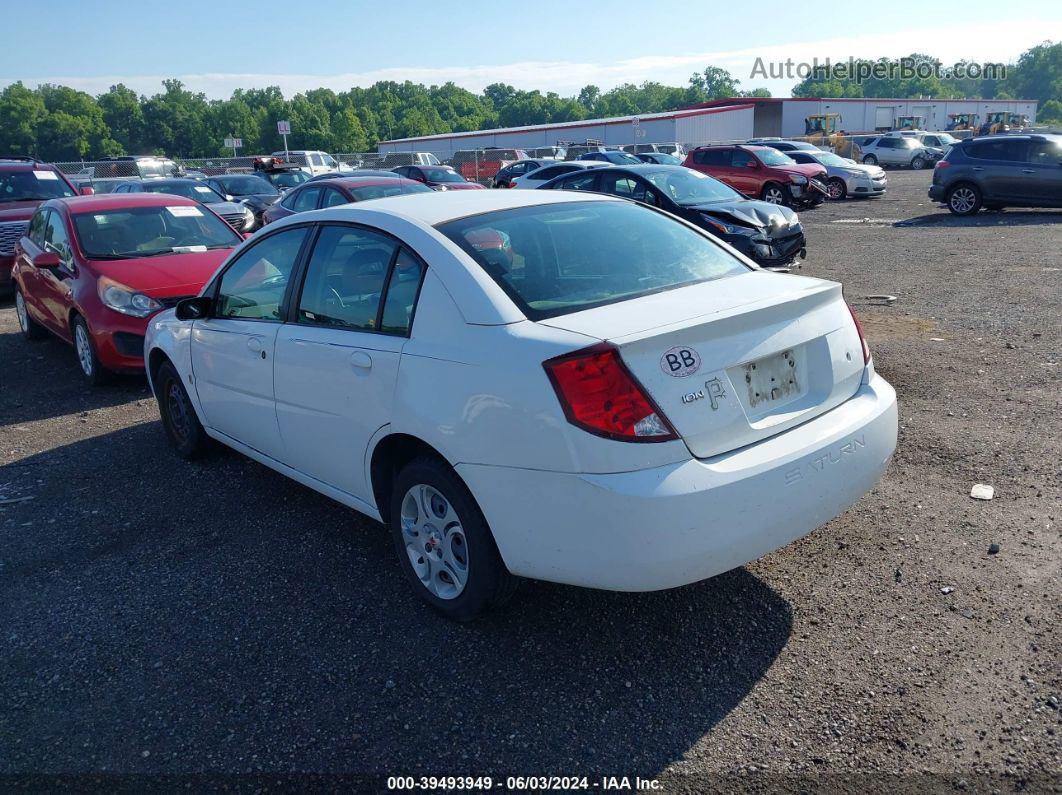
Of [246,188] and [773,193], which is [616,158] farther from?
[246,188]

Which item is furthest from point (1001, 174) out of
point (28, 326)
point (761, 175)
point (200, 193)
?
point (28, 326)

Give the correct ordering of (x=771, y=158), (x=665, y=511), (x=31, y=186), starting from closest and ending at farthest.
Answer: (x=665, y=511) → (x=31, y=186) → (x=771, y=158)

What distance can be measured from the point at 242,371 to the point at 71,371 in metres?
4.81

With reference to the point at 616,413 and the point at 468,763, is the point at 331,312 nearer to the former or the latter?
the point at 616,413

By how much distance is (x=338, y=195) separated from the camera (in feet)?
41.4

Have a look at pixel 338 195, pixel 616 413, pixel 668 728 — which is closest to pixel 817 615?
pixel 668 728

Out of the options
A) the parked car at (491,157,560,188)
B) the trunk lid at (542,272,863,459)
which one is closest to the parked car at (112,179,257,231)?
the trunk lid at (542,272,863,459)

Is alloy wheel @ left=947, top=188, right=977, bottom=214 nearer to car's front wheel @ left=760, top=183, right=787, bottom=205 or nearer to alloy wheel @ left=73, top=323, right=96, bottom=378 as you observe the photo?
car's front wheel @ left=760, top=183, right=787, bottom=205

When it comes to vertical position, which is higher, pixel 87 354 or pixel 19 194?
pixel 19 194

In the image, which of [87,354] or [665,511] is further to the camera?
[87,354]

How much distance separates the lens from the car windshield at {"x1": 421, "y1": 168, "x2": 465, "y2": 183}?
922 inches

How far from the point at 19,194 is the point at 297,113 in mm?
122566

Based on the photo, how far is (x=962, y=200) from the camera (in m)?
19.4

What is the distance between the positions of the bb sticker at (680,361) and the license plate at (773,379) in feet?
0.83
